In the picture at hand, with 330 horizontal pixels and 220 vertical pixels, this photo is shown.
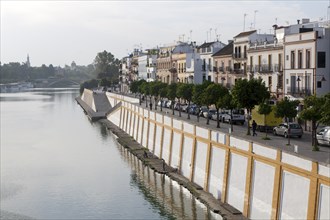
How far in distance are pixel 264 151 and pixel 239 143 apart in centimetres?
320

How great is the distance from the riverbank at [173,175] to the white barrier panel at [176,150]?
1.56 ft

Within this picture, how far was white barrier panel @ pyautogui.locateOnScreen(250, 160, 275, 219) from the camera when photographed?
82.7ft

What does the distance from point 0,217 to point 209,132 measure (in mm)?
12782

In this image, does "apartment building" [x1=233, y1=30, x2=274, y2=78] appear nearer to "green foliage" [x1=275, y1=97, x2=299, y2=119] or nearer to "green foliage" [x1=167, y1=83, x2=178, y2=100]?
"green foliage" [x1=167, y1=83, x2=178, y2=100]

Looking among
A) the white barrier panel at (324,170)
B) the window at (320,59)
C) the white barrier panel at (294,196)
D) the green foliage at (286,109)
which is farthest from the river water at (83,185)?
the window at (320,59)

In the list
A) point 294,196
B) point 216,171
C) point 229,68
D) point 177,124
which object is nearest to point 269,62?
point 229,68

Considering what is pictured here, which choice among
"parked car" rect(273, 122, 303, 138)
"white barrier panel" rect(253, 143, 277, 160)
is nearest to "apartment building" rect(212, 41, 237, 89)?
"parked car" rect(273, 122, 303, 138)

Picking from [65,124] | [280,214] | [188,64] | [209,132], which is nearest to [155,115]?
[209,132]

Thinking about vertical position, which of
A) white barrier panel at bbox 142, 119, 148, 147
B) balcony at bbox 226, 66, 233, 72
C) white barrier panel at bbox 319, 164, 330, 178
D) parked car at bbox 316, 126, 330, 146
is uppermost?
balcony at bbox 226, 66, 233, 72

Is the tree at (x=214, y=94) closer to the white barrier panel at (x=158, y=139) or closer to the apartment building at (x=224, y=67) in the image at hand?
the white barrier panel at (x=158, y=139)

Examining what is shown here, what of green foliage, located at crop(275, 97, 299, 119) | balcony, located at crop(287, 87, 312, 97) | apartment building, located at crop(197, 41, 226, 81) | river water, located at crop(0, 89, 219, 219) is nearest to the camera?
river water, located at crop(0, 89, 219, 219)

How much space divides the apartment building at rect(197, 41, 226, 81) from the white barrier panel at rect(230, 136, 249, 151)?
44.5 meters

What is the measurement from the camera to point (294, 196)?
22984 millimetres

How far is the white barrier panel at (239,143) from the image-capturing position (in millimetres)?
28312
